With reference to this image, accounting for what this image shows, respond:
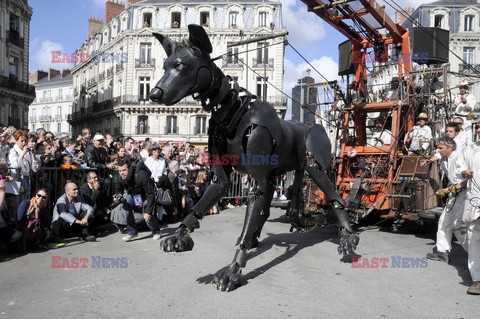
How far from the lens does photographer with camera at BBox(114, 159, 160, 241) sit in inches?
306

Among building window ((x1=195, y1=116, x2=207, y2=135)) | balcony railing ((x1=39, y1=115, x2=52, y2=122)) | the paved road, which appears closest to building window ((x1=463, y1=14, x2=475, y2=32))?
building window ((x1=195, y1=116, x2=207, y2=135))

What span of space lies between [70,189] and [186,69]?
13.9ft

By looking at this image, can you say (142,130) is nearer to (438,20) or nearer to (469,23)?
(438,20)

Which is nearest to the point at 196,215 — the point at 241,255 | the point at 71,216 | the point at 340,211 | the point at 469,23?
the point at 241,255

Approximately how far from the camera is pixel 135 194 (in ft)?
27.1

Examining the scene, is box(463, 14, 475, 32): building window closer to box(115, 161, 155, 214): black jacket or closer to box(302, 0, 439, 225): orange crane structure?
box(302, 0, 439, 225): orange crane structure

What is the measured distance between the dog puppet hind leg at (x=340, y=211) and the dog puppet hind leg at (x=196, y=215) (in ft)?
5.71

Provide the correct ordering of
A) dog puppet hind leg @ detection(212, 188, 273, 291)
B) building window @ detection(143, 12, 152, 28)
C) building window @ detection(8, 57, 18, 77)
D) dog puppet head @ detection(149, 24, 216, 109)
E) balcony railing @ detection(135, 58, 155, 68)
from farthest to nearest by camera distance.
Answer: building window @ detection(143, 12, 152, 28), balcony railing @ detection(135, 58, 155, 68), building window @ detection(8, 57, 18, 77), dog puppet hind leg @ detection(212, 188, 273, 291), dog puppet head @ detection(149, 24, 216, 109)

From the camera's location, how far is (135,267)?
5660mm

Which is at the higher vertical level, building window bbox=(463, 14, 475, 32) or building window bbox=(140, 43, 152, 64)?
building window bbox=(463, 14, 475, 32)

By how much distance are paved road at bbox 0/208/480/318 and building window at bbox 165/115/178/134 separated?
34.0m

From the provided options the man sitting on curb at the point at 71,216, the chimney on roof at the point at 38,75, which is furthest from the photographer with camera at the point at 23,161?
the chimney on roof at the point at 38,75

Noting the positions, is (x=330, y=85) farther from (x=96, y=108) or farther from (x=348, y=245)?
(x=96, y=108)

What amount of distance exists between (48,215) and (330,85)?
6.59 meters
